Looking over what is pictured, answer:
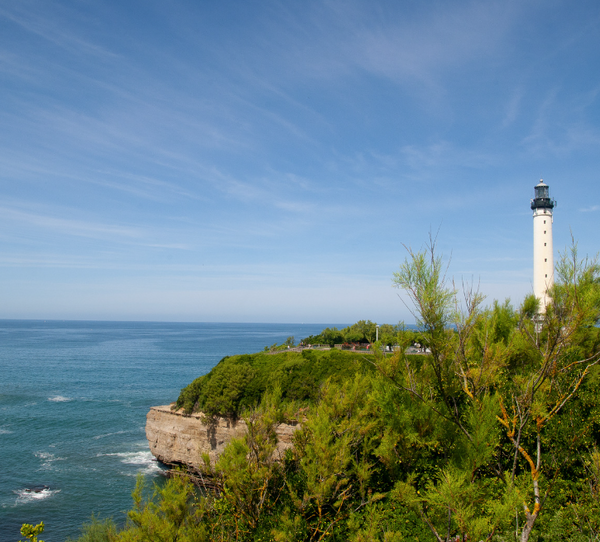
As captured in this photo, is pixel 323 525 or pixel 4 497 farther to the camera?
pixel 4 497

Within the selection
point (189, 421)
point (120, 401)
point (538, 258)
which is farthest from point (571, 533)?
point (120, 401)

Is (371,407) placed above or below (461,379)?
below

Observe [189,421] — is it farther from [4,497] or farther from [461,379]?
[461,379]

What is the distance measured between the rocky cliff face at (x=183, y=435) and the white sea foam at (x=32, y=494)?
6351 millimetres

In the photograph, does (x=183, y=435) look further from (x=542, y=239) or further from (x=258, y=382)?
(x=542, y=239)

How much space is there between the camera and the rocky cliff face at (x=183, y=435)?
25.3 meters

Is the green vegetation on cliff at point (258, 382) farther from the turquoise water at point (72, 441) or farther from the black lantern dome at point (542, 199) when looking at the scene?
the black lantern dome at point (542, 199)

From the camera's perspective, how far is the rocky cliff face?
25312mm

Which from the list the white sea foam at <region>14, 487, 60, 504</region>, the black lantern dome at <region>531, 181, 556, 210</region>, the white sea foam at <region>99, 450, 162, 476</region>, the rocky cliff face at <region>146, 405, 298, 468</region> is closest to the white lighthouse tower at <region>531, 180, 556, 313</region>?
the black lantern dome at <region>531, 181, 556, 210</region>

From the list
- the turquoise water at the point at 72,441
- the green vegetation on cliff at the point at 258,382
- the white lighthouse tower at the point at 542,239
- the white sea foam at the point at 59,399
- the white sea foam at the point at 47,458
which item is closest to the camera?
the turquoise water at the point at 72,441

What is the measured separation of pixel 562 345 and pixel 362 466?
4.99 metres

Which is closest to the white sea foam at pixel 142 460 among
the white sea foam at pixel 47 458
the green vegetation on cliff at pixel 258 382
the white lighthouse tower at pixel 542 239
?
the white sea foam at pixel 47 458

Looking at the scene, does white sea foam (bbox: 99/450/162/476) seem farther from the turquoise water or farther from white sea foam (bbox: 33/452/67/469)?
white sea foam (bbox: 33/452/67/469)

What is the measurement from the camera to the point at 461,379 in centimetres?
738
